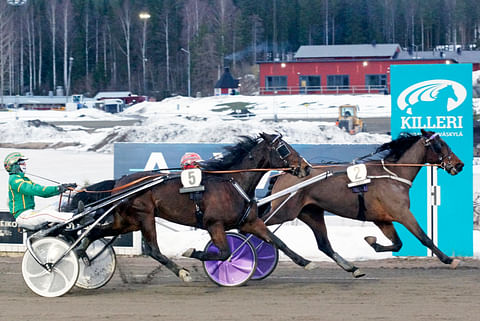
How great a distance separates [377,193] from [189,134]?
52.5ft

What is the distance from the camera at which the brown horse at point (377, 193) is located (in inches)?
340

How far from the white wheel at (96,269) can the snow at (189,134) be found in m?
2.83

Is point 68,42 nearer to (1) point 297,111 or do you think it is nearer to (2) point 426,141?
(1) point 297,111

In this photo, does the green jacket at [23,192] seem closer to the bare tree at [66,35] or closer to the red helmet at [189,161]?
the red helmet at [189,161]

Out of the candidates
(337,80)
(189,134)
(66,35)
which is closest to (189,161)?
(189,134)

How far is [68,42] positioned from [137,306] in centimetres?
6124

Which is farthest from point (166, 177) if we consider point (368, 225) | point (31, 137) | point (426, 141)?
point (31, 137)

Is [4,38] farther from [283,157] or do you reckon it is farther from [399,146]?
[283,157]

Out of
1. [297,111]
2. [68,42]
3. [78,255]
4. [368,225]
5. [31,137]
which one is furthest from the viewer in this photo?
[68,42]

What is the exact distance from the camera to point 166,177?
26.2 ft

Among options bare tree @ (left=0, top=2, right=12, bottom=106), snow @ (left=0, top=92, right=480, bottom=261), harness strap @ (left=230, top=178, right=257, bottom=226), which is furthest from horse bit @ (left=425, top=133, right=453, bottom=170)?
bare tree @ (left=0, top=2, right=12, bottom=106)

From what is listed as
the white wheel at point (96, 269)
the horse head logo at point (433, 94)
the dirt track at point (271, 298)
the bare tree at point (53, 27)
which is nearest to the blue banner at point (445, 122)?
the horse head logo at point (433, 94)

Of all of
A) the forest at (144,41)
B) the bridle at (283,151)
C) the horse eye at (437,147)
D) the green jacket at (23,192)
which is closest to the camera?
the green jacket at (23,192)

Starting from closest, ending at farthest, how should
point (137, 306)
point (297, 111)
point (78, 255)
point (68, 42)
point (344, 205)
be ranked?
1. point (137, 306)
2. point (78, 255)
3. point (344, 205)
4. point (297, 111)
5. point (68, 42)
